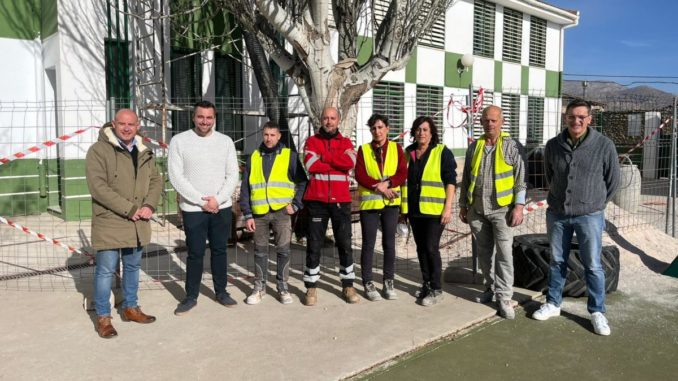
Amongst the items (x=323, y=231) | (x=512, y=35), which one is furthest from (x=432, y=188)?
(x=512, y=35)

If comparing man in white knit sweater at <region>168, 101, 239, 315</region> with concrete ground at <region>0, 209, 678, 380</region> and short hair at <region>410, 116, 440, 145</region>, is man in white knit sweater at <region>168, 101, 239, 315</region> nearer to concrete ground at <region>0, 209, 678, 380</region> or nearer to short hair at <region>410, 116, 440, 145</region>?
→ concrete ground at <region>0, 209, 678, 380</region>

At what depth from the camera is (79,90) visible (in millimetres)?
9305

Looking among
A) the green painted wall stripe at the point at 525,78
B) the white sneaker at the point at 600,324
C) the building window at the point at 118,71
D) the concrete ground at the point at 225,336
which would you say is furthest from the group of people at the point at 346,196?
the green painted wall stripe at the point at 525,78

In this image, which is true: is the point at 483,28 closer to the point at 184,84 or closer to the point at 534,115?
the point at 534,115

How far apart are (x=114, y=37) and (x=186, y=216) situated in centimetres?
650

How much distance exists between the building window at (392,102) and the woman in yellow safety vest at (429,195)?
770 centimetres

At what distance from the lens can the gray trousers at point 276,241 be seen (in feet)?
16.4

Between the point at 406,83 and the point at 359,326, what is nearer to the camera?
the point at 359,326

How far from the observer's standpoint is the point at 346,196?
16.4 feet

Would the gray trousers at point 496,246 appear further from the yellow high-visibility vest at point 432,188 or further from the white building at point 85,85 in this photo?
the white building at point 85,85

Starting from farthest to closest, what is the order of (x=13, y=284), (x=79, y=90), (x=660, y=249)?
1. (x=79, y=90)
2. (x=660, y=249)
3. (x=13, y=284)

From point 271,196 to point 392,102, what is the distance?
9.04 metres

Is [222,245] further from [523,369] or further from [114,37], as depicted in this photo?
[114,37]

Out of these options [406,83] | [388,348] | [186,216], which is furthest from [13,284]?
[406,83]
